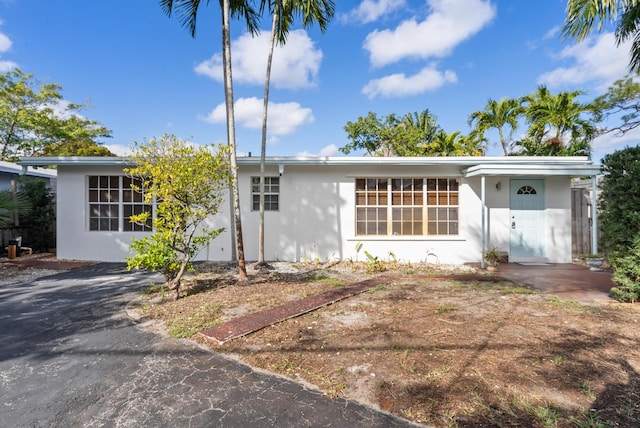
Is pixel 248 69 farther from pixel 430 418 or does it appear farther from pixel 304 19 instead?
pixel 430 418

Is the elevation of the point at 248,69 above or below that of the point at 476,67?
below

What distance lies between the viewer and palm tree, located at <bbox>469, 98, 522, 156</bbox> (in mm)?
17438

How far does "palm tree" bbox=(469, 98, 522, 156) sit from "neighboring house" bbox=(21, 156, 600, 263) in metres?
10.5

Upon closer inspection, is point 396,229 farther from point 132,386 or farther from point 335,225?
point 132,386

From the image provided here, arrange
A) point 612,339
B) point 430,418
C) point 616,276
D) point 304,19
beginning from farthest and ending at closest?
point 304,19, point 616,276, point 612,339, point 430,418

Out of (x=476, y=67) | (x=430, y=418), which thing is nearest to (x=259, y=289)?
(x=430, y=418)

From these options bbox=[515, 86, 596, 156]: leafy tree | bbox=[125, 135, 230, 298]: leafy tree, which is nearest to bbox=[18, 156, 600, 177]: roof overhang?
bbox=[125, 135, 230, 298]: leafy tree

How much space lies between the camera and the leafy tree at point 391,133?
22.5 meters

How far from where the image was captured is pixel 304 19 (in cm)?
747

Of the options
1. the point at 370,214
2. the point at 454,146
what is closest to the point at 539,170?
the point at 370,214

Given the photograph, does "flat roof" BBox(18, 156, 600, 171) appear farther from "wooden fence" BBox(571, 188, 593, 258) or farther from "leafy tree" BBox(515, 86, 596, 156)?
"leafy tree" BBox(515, 86, 596, 156)

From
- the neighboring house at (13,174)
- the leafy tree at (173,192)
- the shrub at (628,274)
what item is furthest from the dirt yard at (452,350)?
the neighboring house at (13,174)

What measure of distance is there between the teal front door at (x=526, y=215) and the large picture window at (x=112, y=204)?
1051cm

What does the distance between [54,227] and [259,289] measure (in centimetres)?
920
